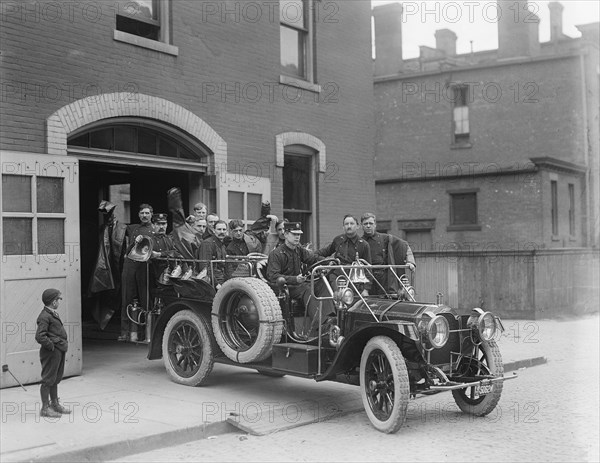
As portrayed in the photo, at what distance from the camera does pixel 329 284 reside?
858 cm

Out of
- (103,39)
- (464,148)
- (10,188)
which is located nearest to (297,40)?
(103,39)

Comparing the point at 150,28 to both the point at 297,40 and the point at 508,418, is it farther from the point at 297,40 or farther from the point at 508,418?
the point at 508,418

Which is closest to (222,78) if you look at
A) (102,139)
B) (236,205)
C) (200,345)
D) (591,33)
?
(236,205)

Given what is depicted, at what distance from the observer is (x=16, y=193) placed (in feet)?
30.7

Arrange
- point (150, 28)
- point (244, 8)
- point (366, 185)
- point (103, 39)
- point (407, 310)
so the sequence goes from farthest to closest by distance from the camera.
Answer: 1. point (366, 185)
2. point (244, 8)
3. point (150, 28)
4. point (103, 39)
5. point (407, 310)

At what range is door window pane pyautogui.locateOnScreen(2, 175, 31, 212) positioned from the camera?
923cm

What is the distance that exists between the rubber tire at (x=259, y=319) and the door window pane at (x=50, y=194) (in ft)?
8.27

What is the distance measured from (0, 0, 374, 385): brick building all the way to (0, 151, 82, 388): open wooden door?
18mm

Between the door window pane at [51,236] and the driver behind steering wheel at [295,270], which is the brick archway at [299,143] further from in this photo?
the door window pane at [51,236]

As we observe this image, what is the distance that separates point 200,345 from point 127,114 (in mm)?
3578

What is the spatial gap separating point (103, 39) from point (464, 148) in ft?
78.9

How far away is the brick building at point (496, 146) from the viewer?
27391 millimetres

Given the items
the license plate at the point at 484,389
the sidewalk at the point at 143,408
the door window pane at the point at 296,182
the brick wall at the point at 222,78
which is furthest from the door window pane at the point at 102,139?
the license plate at the point at 484,389

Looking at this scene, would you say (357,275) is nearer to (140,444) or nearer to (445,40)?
(140,444)
